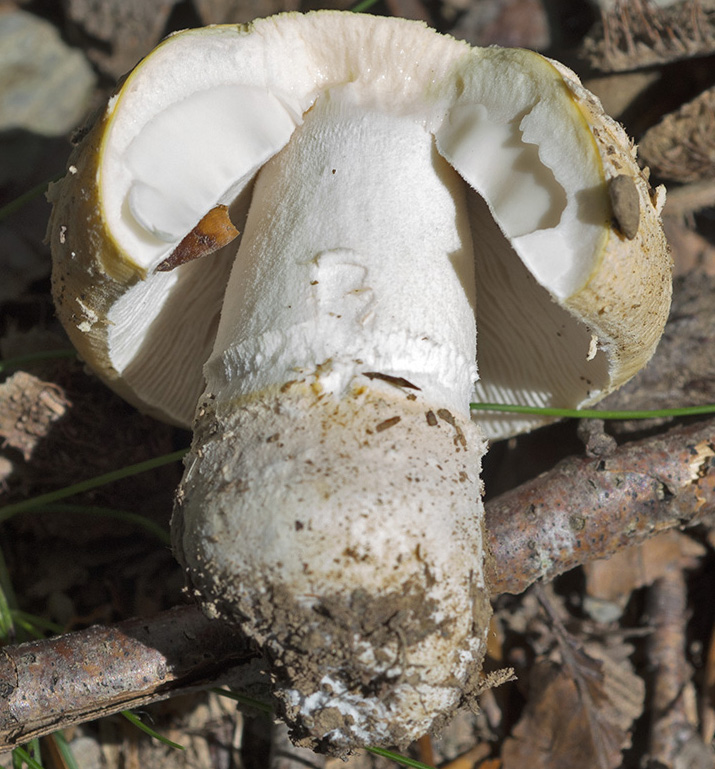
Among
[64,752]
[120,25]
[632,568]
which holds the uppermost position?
[120,25]

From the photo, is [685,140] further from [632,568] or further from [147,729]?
[147,729]

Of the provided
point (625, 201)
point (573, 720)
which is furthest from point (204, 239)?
point (573, 720)

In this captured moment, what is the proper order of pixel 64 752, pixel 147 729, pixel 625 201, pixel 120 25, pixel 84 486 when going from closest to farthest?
pixel 625 201 < pixel 147 729 < pixel 64 752 < pixel 84 486 < pixel 120 25

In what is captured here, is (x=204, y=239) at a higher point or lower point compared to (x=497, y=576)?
higher

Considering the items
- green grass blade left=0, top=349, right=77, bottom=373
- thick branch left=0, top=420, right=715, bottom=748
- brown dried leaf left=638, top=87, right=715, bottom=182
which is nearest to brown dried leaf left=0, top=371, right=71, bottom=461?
green grass blade left=0, top=349, right=77, bottom=373

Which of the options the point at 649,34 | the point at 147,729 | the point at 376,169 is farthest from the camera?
the point at 649,34

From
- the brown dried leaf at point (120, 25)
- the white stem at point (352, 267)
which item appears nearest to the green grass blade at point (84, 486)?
the white stem at point (352, 267)

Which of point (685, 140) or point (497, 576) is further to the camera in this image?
point (685, 140)

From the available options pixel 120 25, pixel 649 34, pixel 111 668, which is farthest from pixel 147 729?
pixel 649 34
